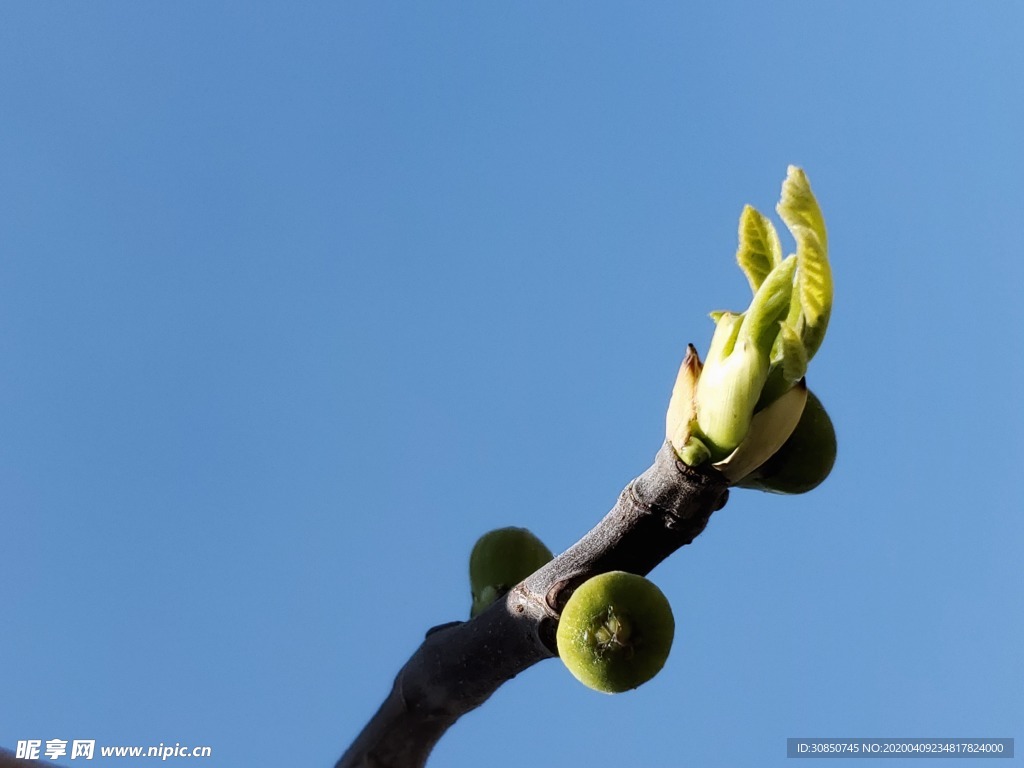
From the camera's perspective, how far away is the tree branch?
50.6 inches

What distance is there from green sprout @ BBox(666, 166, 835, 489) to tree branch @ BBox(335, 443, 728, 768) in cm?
5

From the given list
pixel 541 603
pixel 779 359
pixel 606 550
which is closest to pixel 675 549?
pixel 606 550

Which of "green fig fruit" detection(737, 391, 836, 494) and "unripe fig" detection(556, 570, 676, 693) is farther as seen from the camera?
"green fig fruit" detection(737, 391, 836, 494)

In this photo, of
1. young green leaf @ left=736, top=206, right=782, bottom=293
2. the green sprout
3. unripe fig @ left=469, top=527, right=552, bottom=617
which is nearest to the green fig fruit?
the green sprout

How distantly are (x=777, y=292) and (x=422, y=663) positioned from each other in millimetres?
761

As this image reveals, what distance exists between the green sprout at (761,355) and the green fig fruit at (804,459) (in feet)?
0.29

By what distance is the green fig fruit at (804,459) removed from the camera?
1384 millimetres

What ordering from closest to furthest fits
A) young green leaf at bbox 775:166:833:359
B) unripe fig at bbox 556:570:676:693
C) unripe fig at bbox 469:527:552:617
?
young green leaf at bbox 775:166:833:359 < unripe fig at bbox 556:570:676:693 < unripe fig at bbox 469:527:552:617

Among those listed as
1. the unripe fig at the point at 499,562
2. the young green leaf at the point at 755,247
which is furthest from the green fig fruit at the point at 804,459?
the unripe fig at the point at 499,562

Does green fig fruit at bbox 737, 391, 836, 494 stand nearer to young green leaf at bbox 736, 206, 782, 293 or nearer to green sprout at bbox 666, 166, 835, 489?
green sprout at bbox 666, 166, 835, 489

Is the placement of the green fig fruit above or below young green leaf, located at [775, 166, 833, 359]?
below

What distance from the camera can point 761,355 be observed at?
46.7 inches

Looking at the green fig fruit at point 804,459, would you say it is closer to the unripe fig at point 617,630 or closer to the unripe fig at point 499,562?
the unripe fig at point 617,630

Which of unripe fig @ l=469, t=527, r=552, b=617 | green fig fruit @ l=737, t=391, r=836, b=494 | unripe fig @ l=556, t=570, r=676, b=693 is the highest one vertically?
unripe fig @ l=469, t=527, r=552, b=617
